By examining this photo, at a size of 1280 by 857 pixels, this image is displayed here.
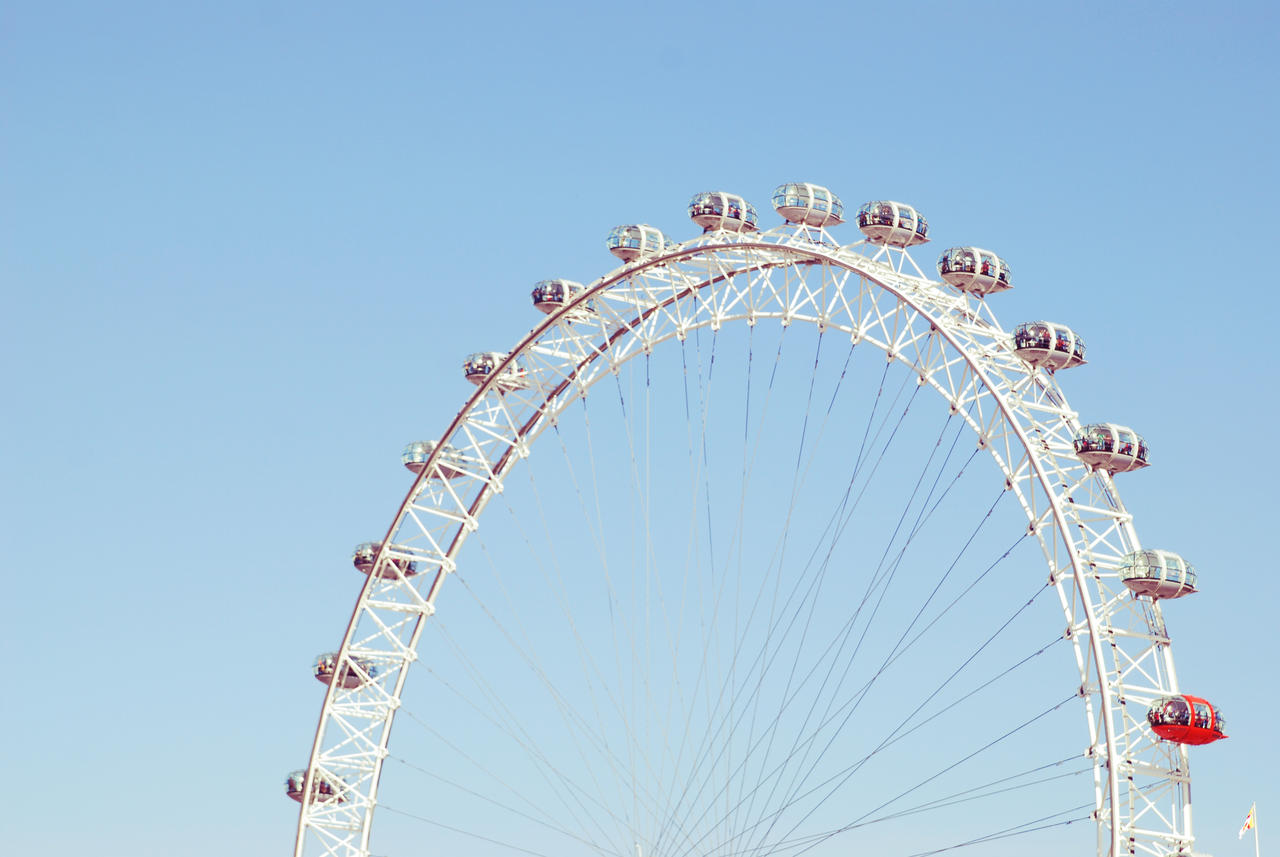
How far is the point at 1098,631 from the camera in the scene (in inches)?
1799

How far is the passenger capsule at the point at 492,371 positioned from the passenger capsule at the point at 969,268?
55.8 feet

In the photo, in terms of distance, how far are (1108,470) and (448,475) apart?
2474 cm

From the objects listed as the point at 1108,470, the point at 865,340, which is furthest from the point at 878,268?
the point at 1108,470

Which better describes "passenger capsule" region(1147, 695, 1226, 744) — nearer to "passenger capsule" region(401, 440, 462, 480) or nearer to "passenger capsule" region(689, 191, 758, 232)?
"passenger capsule" region(689, 191, 758, 232)

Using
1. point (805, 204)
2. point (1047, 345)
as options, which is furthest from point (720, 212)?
point (1047, 345)

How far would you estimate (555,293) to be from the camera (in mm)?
62125

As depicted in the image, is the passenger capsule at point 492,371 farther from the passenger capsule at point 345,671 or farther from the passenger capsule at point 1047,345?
the passenger capsule at point 1047,345

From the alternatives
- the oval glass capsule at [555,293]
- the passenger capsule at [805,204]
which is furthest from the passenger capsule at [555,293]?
the passenger capsule at [805,204]

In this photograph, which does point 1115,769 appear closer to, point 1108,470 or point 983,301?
point 1108,470

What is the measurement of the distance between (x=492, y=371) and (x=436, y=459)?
3.45 meters

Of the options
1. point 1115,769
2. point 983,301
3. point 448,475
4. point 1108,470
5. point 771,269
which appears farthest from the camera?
point 448,475

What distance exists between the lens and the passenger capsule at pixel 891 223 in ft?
173

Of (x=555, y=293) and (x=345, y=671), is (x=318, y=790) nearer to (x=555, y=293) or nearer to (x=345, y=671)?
(x=345, y=671)

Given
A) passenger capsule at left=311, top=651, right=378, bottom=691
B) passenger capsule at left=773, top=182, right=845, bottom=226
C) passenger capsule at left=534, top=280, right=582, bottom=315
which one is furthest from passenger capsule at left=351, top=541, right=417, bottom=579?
passenger capsule at left=773, top=182, right=845, bottom=226
